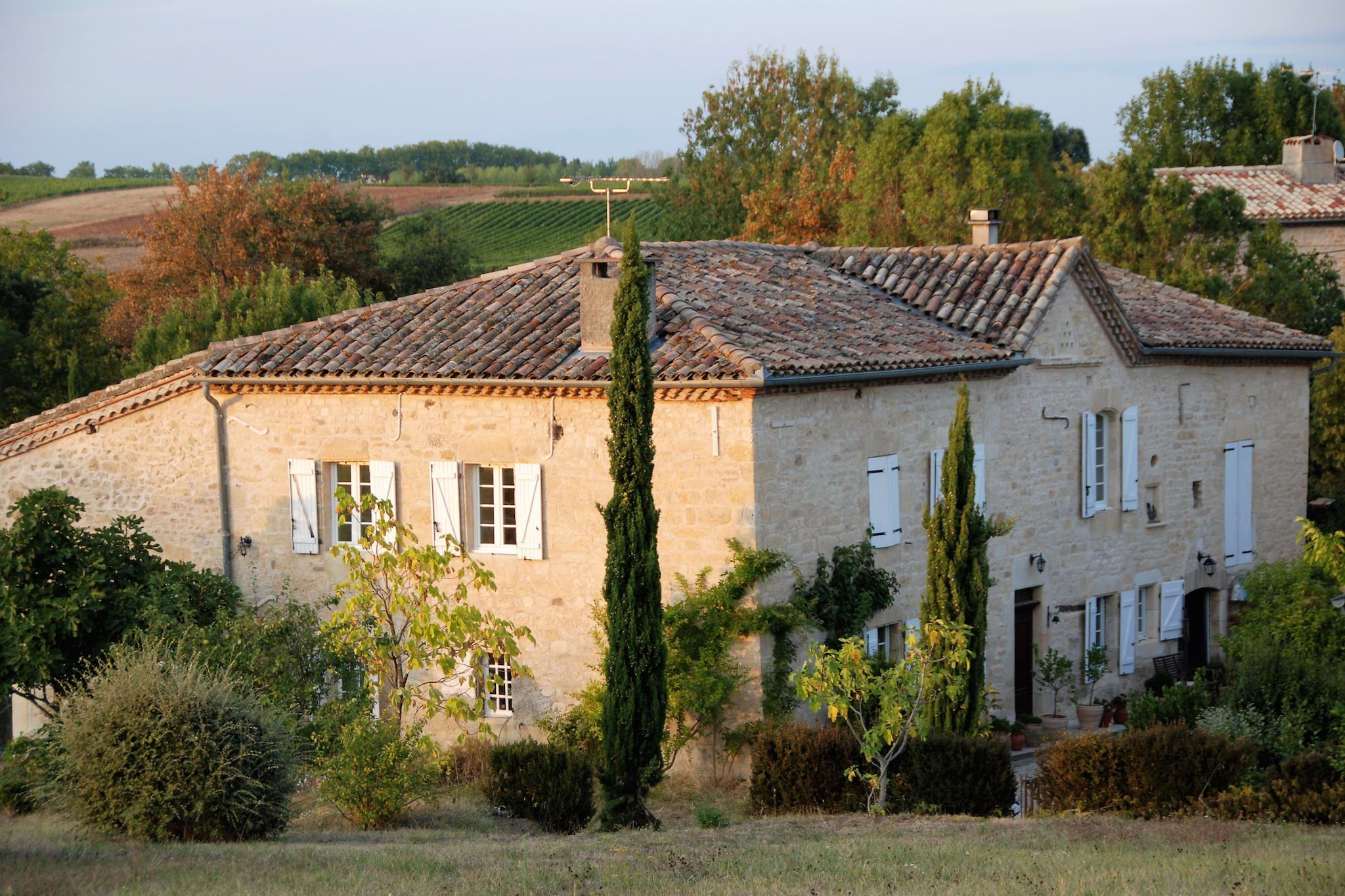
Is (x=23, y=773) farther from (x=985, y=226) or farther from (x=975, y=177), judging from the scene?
(x=975, y=177)

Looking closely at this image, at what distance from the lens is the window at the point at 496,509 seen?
16.5 m

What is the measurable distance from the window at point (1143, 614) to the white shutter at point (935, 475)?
521 cm

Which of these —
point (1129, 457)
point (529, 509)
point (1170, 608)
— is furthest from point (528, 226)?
point (529, 509)

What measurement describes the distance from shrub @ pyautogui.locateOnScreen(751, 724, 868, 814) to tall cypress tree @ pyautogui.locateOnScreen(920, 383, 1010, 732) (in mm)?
1434

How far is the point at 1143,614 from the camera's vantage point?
2109cm

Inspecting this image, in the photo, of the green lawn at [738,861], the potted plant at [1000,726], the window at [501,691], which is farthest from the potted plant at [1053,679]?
the window at [501,691]

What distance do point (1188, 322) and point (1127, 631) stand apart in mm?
4845

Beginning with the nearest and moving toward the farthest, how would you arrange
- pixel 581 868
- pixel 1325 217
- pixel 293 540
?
pixel 581 868 → pixel 293 540 → pixel 1325 217

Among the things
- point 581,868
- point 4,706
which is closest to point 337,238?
point 4,706

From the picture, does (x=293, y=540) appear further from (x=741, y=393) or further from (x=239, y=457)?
(x=741, y=393)

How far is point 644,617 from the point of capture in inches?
529

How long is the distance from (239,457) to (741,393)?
700cm

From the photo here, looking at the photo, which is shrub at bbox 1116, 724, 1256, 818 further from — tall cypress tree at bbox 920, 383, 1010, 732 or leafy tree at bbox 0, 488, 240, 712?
leafy tree at bbox 0, 488, 240, 712

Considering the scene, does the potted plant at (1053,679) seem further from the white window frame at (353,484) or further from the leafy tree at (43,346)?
the leafy tree at (43,346)
